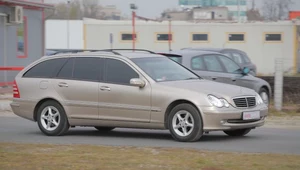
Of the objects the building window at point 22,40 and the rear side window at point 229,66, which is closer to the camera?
the rear side window at point 229,66

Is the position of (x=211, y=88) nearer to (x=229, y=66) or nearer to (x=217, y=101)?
(x=217, y=101)

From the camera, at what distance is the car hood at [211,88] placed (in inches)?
449

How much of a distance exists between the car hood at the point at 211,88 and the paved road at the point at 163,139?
81cm

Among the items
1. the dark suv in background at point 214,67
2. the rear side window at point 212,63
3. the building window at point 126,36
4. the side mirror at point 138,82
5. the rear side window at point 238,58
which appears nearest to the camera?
the side mirror at point 138,82

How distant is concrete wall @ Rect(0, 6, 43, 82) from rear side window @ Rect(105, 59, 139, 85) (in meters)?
14.2

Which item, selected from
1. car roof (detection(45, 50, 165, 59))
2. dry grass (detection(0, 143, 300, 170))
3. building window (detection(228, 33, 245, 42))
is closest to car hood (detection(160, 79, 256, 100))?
car roof (detection(45, 50, 165, 59))

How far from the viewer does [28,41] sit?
94.4 feet

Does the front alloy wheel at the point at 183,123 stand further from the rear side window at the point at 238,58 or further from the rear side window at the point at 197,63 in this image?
the rear side window at the point at 238,58

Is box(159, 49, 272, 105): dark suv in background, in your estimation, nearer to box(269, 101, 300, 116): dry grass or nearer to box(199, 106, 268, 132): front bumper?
box(269, 101, 300, 116): dry grass

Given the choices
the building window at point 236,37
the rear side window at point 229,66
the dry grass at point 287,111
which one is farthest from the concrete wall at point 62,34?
the dry grass at point 287,111

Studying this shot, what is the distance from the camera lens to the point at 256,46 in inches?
1854

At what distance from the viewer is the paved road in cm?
1100

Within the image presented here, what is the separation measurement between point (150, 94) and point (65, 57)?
86.7 inches

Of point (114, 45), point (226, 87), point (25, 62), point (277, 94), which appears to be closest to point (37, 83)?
point (226, 87)
